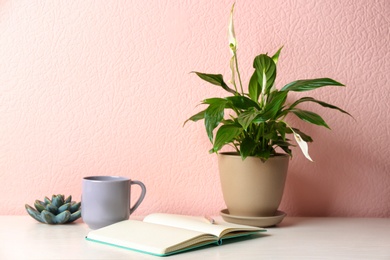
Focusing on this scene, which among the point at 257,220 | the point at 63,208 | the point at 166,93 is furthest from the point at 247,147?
the point at 63,208

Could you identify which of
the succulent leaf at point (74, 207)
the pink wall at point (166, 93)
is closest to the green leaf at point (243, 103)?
the pink wall at point (166, 93)


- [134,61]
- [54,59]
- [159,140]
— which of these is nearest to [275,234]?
[159,140]

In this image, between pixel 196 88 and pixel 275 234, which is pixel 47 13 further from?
pixel 275 234

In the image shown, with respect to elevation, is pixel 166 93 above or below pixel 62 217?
above

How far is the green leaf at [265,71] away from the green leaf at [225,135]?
10 centimetres

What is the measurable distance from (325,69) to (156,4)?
399 millimetres

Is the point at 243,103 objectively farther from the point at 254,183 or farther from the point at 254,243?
the point at 254,243

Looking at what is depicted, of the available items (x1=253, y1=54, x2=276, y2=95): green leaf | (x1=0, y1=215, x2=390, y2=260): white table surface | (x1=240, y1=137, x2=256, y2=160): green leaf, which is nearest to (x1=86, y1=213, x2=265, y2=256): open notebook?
(x1=0, y1=215, x2=390, y2=260): white table surface

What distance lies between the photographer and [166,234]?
0.90m

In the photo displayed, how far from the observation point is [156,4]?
1196 mm

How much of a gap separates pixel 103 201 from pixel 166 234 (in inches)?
6.3

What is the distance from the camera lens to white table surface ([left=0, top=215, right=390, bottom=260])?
843 millimetres

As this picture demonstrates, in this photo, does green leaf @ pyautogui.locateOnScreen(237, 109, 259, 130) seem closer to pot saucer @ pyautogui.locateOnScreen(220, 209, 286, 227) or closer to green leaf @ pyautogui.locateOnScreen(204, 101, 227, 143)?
green leaf @ pyautogui.locateOnScreen(204, 101, 227, 143)

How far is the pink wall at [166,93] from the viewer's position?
118 centimetres
